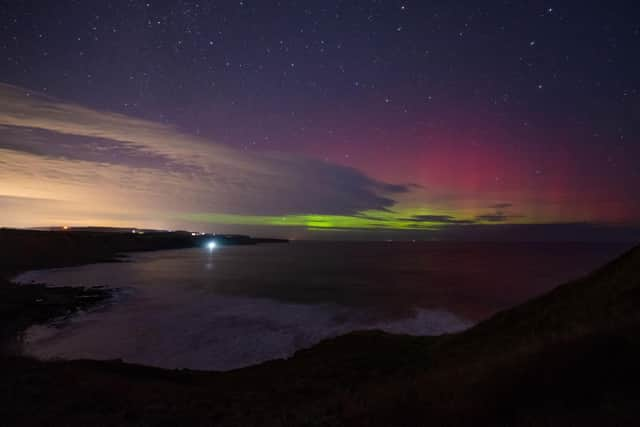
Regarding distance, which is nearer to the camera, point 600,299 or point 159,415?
point 159,415

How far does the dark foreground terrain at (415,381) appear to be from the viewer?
680cm

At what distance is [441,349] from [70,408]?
14787mm

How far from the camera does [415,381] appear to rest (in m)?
10.1

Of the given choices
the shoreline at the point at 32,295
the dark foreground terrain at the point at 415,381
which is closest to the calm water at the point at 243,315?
the shoreline at the point at 32,295

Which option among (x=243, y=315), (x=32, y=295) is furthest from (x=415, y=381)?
(x=32, y=295)

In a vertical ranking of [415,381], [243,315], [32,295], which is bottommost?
[243,315]

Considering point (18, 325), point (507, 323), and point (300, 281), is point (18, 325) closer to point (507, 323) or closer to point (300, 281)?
point (507, 323)

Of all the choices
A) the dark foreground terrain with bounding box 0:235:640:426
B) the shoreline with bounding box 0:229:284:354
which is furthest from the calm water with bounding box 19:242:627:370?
the dark foreground terrain with bounding box 0:235:640:426

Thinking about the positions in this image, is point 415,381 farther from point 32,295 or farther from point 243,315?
point 32,295

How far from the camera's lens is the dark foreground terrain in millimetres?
6797

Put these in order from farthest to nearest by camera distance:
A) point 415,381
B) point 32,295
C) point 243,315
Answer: point 32,295 → point 243,315 → point 415,381

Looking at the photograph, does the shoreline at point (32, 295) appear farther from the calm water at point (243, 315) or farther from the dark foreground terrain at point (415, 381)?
the dark foreground terrain at point (415, 381)

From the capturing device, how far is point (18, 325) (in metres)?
27.3

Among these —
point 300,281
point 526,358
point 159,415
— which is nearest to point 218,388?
point 159,415
